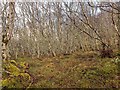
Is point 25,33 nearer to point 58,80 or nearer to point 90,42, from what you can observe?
point 90,42

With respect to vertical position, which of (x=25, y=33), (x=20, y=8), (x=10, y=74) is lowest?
(x=10, y=74)

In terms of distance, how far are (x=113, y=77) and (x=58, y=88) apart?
245cm

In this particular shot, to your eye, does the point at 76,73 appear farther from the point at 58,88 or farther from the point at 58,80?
the point at 58,88

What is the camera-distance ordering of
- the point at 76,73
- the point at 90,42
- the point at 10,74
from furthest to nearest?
1. the point at 90,42
2. the point at 76,73
3. the point at 10,74

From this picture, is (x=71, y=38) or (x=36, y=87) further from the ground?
(x=71, y=38)

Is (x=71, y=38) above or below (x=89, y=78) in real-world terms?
above

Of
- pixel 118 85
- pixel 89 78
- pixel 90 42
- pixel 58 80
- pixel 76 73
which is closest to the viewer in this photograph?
pixel 118 85

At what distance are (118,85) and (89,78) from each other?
156 centimetres

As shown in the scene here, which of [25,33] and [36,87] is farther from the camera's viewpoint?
[25,33]

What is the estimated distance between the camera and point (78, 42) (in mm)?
34094

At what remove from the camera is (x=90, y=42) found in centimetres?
3269

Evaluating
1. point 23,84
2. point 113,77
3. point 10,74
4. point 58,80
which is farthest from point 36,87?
point 113,77

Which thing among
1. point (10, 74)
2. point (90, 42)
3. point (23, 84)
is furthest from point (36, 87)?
point (90, 42)

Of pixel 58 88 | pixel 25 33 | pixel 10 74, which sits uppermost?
pixel 25 33
